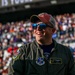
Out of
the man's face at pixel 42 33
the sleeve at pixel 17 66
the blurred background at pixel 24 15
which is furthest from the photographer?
the blurred background at pixel 24 15

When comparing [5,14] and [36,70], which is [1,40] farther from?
[36,70]

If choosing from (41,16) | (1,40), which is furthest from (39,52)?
(1,40)

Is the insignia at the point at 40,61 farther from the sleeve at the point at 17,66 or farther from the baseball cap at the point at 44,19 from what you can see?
the baseball cap at the point at 44,19

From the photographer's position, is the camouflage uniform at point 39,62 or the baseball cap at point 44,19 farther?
the baseball cap at point 44,19

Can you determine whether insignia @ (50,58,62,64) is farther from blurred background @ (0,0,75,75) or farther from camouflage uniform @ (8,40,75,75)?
blurred background @ (0,0,75,75)

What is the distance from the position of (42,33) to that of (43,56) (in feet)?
0.68

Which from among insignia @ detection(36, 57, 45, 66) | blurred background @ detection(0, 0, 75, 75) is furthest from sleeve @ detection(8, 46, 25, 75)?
blurred background @ detection(0, 0, 75, 75)

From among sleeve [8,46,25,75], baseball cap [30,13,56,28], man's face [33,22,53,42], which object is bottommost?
sleeve [8,46,25,75]

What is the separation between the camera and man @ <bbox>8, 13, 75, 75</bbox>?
9.02 ft

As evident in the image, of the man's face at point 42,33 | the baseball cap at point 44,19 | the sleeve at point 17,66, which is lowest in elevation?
the sleeve at point 17,66

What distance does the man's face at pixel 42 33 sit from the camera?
112 inches

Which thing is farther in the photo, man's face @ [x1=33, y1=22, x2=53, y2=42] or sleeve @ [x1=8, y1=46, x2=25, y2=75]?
man's face @ [x1=33, y1=22, x2=53, y2=42]

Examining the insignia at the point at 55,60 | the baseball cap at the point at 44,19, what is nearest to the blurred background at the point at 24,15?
the baseball cap at the point at 44,19

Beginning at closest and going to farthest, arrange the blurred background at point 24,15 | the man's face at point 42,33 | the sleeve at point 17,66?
the sleeve at point 17,66
the man's face at point 42,33
the blurred background at point 24,15
